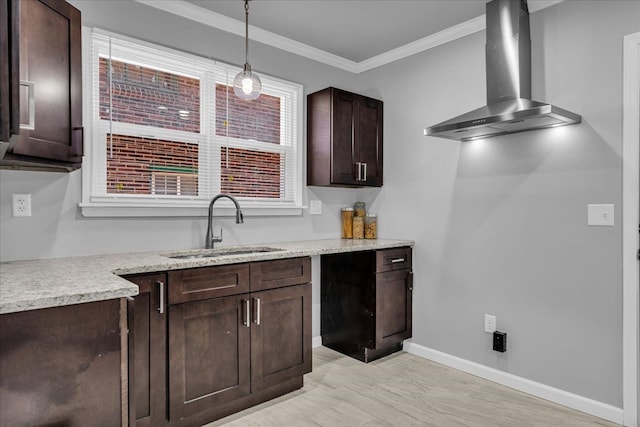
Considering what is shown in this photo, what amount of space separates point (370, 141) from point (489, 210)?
1.21 metres

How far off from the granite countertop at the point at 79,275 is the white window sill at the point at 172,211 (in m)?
0.26

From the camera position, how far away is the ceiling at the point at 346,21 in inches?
106

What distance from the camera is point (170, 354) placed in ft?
6.63

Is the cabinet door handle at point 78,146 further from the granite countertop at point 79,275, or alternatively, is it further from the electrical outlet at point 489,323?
the electrical outlet at point 489,323

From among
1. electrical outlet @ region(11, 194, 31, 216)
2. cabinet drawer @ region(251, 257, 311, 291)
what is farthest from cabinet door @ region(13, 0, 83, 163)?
cabinet drawer @ region(251, 257, 311, 291)

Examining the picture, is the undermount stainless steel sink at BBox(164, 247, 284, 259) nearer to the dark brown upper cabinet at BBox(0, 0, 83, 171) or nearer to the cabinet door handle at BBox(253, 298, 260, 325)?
the cabinet door handle at BBox(253, 298, 260, 325)

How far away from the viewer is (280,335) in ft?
8.18

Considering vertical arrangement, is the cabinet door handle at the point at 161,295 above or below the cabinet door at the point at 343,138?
below

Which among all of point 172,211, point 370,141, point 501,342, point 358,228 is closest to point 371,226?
point 358,228

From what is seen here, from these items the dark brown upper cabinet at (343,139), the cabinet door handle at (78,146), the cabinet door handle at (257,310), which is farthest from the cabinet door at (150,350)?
the dark brown upper cabinet at (343,139)

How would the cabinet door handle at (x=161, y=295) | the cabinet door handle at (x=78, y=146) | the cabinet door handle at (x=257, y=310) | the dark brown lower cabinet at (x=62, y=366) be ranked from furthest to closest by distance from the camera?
the cabinet door handle at (x=257, y=310), the cabinet door handle at (x=161, y=295), the cabinet door handle at (x=78, y=146), the dark brown lower cabinet at (x=62, y=366)

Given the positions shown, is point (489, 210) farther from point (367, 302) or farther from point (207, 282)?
point (207, 282)

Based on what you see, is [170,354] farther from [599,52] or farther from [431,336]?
[599,52]

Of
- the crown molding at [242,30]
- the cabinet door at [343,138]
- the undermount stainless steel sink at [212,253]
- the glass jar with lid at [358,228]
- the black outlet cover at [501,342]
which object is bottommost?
the black outlet cover at [501,342]
